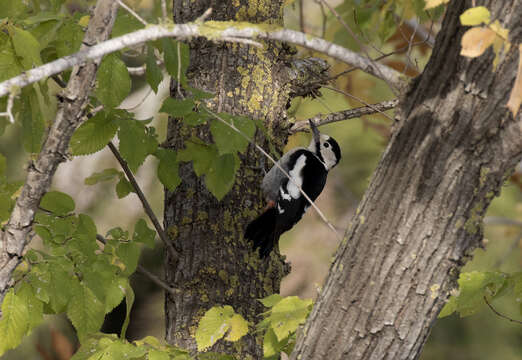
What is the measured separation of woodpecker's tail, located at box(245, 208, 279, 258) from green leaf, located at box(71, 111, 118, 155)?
0.69m

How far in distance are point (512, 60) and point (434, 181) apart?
30 cm

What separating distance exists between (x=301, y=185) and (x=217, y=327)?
1.77 meters

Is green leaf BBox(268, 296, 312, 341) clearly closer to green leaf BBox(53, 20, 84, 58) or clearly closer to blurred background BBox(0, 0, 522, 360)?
green leaf BBox(53, 20, 84, 58)

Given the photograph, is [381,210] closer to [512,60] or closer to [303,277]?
[512,60]

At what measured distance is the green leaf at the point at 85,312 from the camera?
5.79 ft

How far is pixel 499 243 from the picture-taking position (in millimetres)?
4027

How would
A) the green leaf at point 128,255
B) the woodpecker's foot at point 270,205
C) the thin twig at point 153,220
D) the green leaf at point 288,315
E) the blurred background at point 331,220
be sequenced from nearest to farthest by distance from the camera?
1. the green leaf at point 288,315
2. the green leaf at point 128,255
3. the thin twig at point 153,220
4. the woodpecker's foot at point 270,205
5. the blurred background at point 331,220

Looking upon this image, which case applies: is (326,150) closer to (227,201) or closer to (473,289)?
(227,201)

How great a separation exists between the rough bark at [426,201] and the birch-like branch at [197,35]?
0.14 meters

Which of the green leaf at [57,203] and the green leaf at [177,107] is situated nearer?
the green leaf at [177,107]

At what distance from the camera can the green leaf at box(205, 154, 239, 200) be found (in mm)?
1925

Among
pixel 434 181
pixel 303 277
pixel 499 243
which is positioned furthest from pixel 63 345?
pixel 434 181

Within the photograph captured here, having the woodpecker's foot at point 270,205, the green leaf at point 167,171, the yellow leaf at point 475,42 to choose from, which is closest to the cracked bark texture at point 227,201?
the woodpecker's foot at point 270,205

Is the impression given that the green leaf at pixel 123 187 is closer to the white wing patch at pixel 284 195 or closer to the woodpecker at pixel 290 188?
the woodpecker at pixel 290 188
